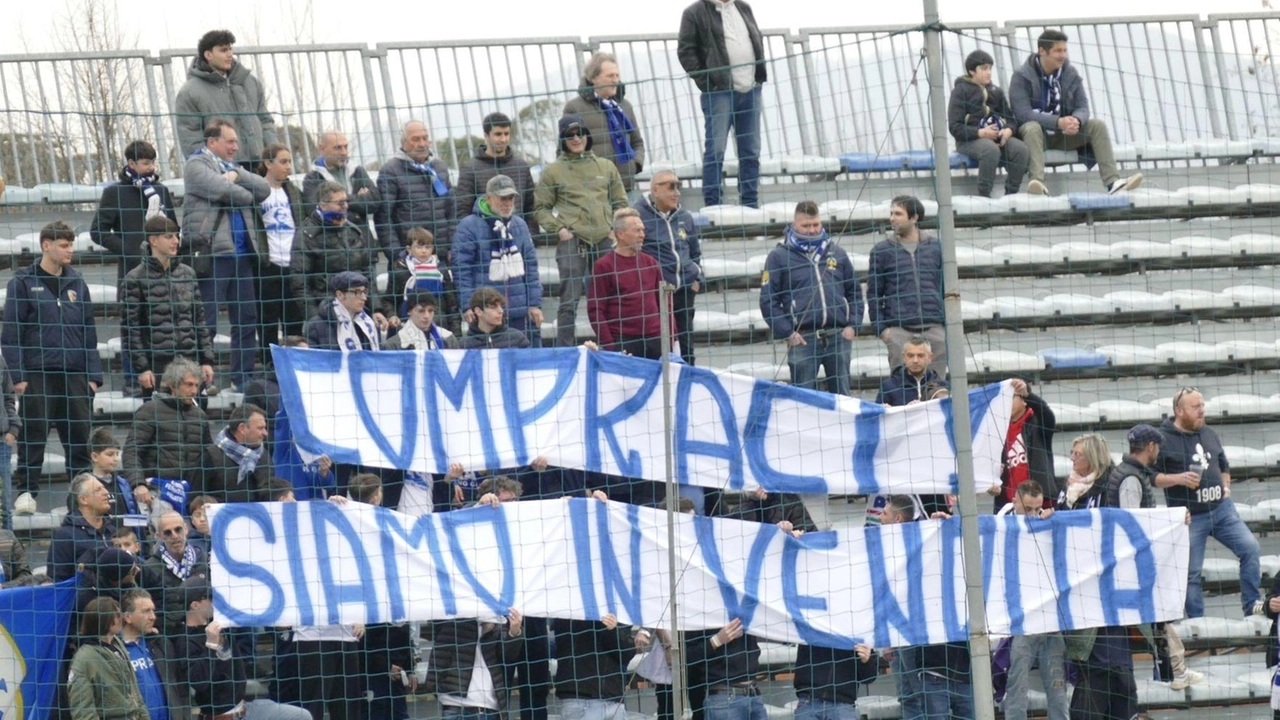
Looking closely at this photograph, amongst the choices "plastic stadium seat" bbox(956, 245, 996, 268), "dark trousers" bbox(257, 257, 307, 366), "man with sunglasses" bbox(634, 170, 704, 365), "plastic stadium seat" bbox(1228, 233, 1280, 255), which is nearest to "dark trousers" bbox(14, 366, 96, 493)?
"dark trousers" bbox(257, 257, 307, 366)

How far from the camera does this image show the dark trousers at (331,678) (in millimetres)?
10227

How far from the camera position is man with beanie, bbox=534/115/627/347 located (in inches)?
487

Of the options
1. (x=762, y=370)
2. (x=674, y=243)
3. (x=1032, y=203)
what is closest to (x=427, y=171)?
(x=674, y=243)

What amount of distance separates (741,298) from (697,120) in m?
1.79

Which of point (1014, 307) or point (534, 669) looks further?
point (1014, 307)

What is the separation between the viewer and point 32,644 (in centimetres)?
972

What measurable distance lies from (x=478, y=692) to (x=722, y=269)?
14.0ft

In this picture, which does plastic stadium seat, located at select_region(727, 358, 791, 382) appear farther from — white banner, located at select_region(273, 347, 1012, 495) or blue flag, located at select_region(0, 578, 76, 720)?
blue flag, located at select_region(0, 578, 76, 720)

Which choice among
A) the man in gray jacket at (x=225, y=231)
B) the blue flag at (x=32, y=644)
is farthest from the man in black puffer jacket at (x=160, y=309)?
the blue flag at (x=32, y=644)

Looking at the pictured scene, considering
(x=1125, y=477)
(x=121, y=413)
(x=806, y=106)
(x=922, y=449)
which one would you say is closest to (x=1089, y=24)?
(x=806, y=106)

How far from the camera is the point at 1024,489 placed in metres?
10.7

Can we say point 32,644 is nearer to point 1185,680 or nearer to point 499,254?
point 499,254

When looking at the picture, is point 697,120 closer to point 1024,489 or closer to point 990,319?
point 990,319

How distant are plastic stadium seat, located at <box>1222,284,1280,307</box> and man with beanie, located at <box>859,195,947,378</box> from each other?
3050mm
